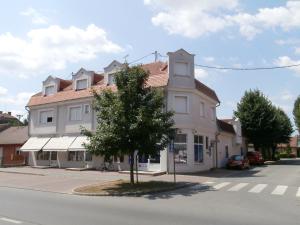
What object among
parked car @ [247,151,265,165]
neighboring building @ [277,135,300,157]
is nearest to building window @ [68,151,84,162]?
parked car @ [247,151,265,165]

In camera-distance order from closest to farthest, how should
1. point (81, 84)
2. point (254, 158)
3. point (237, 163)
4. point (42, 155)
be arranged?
point (237, 163) < point (81, 84) < point (42, 155) < point (254, 158)

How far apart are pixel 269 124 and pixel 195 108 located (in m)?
19.0

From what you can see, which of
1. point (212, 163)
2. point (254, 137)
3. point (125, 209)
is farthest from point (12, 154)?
point (125, 209)

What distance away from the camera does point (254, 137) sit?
48312 millimetres

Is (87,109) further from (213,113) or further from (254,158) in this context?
(254,158)

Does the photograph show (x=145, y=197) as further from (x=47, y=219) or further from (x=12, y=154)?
(x=12, y=154)

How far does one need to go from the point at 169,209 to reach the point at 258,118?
36.9 metres

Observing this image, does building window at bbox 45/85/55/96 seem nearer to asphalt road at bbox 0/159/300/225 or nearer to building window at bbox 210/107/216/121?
building window at bbox 210/107/216/121

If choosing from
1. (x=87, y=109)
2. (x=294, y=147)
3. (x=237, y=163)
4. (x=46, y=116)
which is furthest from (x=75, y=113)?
(x=294, y=147)

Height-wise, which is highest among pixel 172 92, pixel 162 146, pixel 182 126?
pixel 172 92

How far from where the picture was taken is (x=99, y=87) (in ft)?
113

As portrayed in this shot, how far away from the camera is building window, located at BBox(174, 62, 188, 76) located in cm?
3059

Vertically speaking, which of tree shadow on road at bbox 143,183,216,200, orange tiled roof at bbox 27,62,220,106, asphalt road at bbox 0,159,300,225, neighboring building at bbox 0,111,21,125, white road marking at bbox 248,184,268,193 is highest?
neighboring building at bbox 0,111,21,125

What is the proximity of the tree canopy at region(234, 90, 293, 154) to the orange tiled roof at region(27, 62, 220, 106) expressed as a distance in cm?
1187
